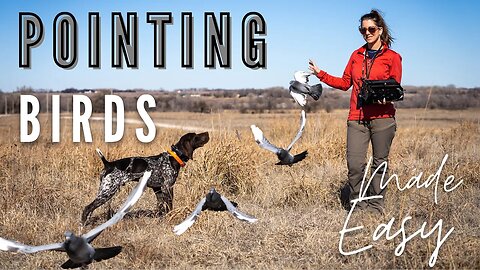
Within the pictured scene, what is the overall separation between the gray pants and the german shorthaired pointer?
172 cm

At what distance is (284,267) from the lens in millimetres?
4953

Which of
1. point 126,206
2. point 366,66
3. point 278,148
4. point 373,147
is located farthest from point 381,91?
point 126,206

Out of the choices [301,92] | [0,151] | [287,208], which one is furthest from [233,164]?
[0,151]

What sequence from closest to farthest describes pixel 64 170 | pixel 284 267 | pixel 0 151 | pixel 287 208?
pixel 284 267 → pixel 287 208 → pixel 64 170 → pixel 0 151

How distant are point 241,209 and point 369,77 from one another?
7.46 feet

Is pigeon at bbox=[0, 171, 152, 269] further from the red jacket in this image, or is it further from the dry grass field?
the red jacket

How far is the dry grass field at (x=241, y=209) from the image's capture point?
16.7 ft

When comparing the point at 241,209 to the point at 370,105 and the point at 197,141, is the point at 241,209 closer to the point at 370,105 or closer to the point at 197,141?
the point at 197,141

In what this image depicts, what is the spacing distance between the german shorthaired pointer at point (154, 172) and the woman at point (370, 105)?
1.70 meters

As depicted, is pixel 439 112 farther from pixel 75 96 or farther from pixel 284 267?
pixel 284 267

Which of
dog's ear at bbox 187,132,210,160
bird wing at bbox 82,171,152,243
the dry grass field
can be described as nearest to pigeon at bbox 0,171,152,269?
bird wing at bbox 82,171,152,243

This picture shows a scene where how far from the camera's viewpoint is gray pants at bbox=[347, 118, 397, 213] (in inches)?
243

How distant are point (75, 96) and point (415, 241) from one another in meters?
6.95

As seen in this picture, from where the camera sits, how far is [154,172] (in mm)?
6559
